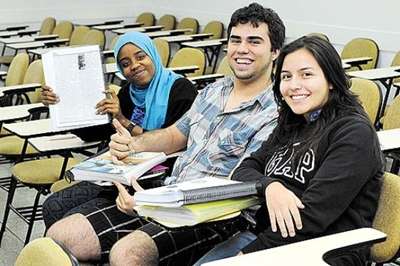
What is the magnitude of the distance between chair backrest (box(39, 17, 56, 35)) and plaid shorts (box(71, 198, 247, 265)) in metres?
6.65

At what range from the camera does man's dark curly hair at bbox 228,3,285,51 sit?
2.69 metres

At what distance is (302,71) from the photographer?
85.4 inches

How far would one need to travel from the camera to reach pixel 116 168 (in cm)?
264

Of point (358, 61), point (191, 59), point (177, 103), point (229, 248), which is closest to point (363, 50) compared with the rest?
point (358, 61)

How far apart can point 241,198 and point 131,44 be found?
4.23ft

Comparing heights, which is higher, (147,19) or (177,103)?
(177,103)

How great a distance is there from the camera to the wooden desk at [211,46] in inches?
287

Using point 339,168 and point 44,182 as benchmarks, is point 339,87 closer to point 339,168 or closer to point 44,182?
point 339,168

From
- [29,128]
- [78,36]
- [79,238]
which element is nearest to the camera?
[79,238]

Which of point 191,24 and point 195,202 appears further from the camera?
point 191,24

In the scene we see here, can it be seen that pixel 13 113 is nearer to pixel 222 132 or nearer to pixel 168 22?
pixel 222 132

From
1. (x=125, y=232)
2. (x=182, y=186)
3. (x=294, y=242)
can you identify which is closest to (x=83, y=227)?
(x=125, y=232)

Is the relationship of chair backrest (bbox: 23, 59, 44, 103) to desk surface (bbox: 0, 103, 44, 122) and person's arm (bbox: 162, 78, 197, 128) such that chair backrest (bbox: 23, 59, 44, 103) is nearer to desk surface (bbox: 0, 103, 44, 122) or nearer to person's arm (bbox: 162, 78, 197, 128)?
desk surface (bbox: 0, 103, 44, 122)

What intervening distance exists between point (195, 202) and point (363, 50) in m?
4.63
